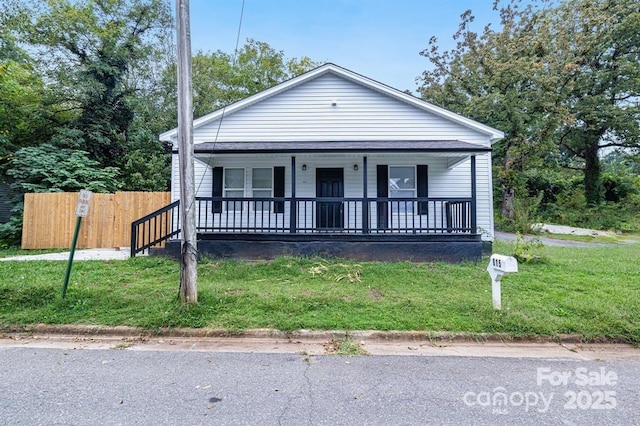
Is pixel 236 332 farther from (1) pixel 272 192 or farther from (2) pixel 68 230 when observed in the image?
(2) pixel 68 230

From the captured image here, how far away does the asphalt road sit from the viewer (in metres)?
2.55

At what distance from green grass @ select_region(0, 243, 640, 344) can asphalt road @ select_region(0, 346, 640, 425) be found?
0.69 metres

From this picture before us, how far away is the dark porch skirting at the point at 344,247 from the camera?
8164 millimetres

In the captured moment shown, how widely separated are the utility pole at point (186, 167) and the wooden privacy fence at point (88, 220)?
6812mm

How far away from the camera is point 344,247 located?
834cm

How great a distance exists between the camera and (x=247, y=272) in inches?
279

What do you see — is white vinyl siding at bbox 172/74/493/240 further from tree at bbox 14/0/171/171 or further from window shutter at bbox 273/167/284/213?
tree at bbox 14/0/171/171

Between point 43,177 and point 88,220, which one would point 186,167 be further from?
point 43,177

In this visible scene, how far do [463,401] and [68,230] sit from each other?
12411 millimetres

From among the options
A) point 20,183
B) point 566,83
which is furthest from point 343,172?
point 566,83

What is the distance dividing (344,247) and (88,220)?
8512 mm

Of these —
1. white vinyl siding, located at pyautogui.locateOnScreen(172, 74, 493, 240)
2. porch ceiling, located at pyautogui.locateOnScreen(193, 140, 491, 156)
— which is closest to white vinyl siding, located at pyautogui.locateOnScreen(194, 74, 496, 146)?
white vinyl siding, located at pyautogui.locateOnScreen(172, 74, 493, 240)

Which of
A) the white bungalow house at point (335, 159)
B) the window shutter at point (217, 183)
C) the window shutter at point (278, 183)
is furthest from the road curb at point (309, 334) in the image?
the window shutter at point (278, 183)

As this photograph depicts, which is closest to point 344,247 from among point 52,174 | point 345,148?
point 345,148
